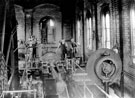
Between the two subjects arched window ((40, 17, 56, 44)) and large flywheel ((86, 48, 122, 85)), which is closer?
large flywheel ((86, 48, 122, 85))

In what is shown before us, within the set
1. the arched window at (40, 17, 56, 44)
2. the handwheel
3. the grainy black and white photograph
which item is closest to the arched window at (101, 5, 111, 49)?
the grainy black and white photograph

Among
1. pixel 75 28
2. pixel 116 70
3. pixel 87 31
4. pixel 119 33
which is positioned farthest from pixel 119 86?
pixel 75 28

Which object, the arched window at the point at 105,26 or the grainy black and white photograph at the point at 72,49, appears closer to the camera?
the grainy black and white photograph at the point at 72,49

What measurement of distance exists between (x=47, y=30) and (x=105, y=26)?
34.9 ft

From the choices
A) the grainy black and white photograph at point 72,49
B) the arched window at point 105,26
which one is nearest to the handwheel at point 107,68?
the grainy black and white photograph at point 72,49

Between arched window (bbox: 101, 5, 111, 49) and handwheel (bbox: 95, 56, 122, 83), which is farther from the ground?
arched window (bbox: 101, 5, 111, 49)

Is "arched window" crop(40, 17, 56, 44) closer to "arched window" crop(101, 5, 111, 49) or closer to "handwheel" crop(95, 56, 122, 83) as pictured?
"arched window" crop(101, 5, 111, 49)

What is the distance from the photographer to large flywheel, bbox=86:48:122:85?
5.92 metres

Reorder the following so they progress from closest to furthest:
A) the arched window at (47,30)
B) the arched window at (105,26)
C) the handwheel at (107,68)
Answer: the handwheel at (107,68), the arched window at (105,26), the arched window at (47,30)

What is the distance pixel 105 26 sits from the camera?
11.6m

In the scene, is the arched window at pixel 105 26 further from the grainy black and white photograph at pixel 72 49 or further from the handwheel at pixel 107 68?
the handwheel at pixel 107 68

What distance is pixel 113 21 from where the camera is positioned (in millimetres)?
9625

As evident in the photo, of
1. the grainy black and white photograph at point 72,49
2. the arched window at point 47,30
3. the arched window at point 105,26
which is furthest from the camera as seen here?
the arched window at point 47,30

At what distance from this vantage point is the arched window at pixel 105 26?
445 inches
